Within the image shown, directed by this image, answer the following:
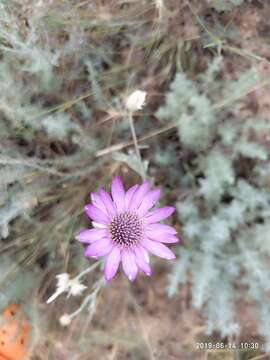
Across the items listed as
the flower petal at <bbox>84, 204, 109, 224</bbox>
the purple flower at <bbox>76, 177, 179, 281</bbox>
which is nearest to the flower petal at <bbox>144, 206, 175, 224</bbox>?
the purple flower at <bbox>76, 177, 179, 281</bbox>

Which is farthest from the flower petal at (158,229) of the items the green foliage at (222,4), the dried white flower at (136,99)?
the green foliage at (222,4)

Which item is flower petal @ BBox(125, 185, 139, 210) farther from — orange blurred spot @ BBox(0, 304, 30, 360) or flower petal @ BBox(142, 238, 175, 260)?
orange blurred spot @ BBox(0, 304, 30, 360)

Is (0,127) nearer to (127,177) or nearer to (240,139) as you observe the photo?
(127,177)

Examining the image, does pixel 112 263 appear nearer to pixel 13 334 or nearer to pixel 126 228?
pixel 126 228

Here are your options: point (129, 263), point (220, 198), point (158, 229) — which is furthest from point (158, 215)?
point (220, 198)

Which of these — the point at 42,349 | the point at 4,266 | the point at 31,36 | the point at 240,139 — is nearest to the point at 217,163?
the point at 240,139

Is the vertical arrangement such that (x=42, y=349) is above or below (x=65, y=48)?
below
